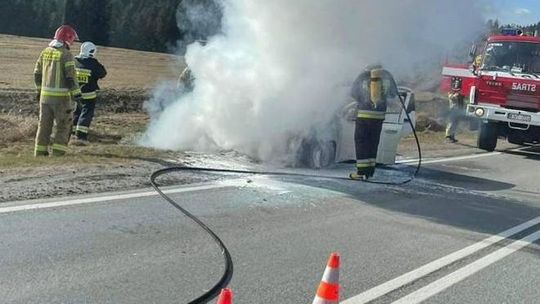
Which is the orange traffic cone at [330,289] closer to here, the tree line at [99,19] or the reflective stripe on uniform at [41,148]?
the reflective stripe on uniform at [41,148]

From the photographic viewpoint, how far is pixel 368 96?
30.5 ft

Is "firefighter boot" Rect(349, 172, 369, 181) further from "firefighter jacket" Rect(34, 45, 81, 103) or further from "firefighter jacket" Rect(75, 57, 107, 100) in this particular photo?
"firefighter jacket" Rect(75, 57, 107, 100)

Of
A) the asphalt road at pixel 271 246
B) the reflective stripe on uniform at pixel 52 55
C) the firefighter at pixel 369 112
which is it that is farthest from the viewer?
the firefighter at pixel 369 112

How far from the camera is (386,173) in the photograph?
10.5m

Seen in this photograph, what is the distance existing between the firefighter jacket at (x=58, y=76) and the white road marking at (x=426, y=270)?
5.90m

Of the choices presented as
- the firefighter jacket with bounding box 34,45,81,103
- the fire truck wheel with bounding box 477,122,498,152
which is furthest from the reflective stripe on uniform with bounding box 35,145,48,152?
the fire truck wheel with bounding box 477,122,498,152

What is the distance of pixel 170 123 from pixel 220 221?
4964mm

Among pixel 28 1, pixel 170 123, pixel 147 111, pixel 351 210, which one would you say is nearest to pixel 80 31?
pixel 28 1

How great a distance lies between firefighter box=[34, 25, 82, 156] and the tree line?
26.4 meters

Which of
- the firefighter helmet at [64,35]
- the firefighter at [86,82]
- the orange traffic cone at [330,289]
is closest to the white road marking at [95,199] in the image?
the firefighter helmet at [64,35]

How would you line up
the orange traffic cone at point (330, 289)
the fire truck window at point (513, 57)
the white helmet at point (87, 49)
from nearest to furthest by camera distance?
the orange traffic cone at point (330, 289), the white helmet at point (87, 49), the fire truck window at point (513, 57)

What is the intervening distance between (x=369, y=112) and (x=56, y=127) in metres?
4.60

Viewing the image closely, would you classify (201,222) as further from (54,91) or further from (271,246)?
(54,91)

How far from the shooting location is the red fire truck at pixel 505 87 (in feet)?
48.2
